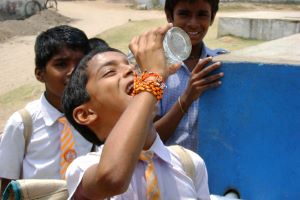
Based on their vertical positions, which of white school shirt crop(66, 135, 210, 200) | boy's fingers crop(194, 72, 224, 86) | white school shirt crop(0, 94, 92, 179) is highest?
boy's fingers crop(194, 72, 224, 86)

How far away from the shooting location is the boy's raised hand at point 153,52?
4.19ft

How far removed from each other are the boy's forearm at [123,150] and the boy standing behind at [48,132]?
0.93 metres

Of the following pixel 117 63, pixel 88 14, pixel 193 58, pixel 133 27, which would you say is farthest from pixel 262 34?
pixel 88 14

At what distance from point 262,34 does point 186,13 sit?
9812 mm

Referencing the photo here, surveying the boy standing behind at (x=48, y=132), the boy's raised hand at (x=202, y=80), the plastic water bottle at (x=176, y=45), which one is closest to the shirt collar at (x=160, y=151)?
the plastic water bottle at (x=176, y=45)

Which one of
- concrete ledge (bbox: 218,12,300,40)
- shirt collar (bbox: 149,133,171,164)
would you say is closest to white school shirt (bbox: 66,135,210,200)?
shirt collar (bbox: 149,133,171,164)

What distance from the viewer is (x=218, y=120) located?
76.7 inches

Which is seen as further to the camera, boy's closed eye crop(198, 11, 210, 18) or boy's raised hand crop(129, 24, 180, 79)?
boy's closed eye crop(198, 11, 210, 18)

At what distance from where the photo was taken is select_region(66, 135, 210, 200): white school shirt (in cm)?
133

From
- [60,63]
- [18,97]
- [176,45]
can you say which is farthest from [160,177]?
[18,97]

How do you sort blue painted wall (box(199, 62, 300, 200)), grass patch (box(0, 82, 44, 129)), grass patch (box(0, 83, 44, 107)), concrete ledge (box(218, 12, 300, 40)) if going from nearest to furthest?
1. blue painted wall (box(199, 62, 300, 200))
2. grass patch (box(0, 82, 44, 129))
3. grass patch (box(0, 83, 44, 107))
4. concrete ledge (box(218, 12, 300, 40))

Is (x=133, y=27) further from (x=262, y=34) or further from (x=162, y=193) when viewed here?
(x=162, y=193)

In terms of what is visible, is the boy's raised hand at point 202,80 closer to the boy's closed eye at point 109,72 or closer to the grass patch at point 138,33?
the boy's closed eye at point 109,72

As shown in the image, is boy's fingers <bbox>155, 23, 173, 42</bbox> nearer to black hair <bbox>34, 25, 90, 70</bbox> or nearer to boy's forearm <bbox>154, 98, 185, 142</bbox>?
boy's forearm <bbox>154, 98, 185, 142</bbox>
